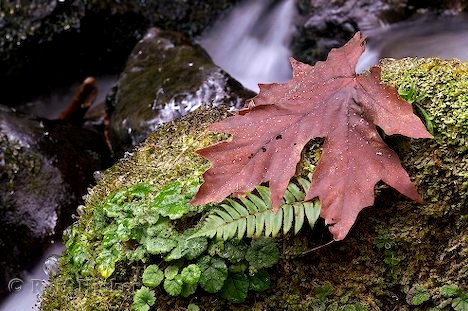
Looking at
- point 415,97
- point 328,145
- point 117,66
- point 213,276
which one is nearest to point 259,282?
point 213,276

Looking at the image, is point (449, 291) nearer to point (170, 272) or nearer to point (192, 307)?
point (192, 307)

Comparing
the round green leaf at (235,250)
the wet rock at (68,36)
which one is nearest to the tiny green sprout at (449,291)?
the round green leaf at (235,250)

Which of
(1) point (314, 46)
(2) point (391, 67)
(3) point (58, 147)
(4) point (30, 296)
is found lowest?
(1) point (314, 46)

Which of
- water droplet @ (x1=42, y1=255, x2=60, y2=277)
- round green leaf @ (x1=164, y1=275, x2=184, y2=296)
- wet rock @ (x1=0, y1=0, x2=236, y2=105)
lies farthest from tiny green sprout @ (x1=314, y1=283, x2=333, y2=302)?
wet rock @ (x1=0, y1=0, x2=236, y2=105)

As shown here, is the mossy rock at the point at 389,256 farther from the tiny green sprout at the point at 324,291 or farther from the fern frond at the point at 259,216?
the fern frond at the point at 259,216

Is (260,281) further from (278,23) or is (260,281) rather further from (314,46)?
(278,23)

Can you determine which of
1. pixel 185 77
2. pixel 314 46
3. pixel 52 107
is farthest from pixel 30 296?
pixel 314 46
